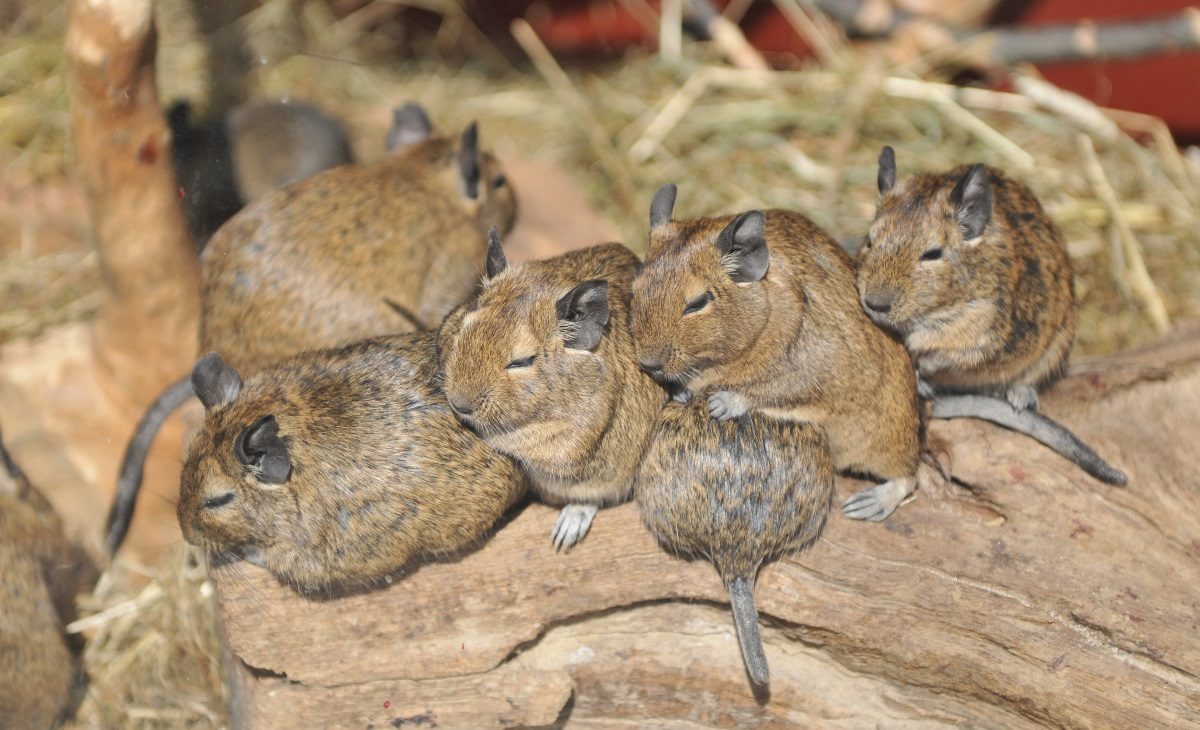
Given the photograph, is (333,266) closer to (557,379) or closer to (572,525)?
(557,379)

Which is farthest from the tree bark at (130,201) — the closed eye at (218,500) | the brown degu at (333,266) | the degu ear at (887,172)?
the degu ear at (887,172)

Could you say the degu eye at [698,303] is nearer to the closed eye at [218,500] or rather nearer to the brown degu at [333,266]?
the brown degu at [333,266]

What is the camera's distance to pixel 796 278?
388cm

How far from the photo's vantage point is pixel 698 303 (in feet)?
12.2

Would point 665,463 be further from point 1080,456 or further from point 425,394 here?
point 1080,456

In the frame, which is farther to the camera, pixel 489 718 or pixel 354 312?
pixel 354 312

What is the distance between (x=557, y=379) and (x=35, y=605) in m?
2.78

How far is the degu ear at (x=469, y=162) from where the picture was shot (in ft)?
16.6

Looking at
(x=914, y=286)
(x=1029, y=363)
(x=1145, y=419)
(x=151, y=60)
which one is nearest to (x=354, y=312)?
(x=151, y=60)

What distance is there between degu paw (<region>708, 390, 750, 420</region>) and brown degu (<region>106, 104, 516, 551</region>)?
1.38 m

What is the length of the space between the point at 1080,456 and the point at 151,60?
13.8 feet

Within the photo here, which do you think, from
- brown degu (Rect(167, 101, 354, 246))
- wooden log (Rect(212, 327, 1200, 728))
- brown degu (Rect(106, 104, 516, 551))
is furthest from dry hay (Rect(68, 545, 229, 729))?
brown degu (Rect(167, 101, 354, 246))

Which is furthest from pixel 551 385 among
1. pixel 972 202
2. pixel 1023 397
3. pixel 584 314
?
pixel 1023 397

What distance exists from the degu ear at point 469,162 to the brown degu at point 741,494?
192cm
